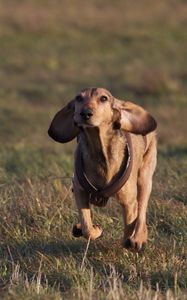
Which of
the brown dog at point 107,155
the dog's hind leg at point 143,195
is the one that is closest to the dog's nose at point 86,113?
the brown dog at point 107,155

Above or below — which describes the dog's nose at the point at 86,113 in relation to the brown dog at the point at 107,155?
above

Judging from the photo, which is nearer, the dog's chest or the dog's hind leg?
the dog's chest

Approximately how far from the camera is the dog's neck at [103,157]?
6.71 m

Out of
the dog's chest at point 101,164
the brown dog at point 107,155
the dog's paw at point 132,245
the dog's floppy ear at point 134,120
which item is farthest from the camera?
the dog's paw at point 132,245

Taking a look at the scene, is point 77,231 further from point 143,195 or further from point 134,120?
point 134,120

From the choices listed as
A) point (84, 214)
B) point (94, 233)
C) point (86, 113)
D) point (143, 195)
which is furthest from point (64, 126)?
point (143, 195)

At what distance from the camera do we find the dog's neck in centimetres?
671

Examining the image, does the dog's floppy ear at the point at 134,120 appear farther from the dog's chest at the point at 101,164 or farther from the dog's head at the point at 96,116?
the dog's chest at the point at 101,164

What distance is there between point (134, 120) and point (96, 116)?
0.49 m

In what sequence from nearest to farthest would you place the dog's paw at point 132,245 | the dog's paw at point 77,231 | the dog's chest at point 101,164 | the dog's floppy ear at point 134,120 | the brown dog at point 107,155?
the brown dog at point 107,155 < the dog's floppy ear at point 134,120 < the dog's chest at point 101,164 < the dog's paw at point 132,245 < the dog's paw at point 77,231

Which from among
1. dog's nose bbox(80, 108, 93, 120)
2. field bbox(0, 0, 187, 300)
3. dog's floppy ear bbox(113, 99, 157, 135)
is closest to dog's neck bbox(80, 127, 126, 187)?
dog's floppy ear bbox(113, 99, 157, 135)

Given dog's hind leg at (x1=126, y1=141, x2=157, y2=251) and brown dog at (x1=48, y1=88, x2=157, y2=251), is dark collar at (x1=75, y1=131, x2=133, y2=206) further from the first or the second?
dog's hind leg at (x1=126, y1=141, x2=157, y2=251)

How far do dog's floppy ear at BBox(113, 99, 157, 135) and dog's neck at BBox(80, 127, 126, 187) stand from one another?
0.10 meters

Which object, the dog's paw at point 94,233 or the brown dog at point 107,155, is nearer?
the brown dog at point 107,155
